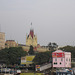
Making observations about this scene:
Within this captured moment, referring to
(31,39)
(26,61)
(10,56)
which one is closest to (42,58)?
(26,61)

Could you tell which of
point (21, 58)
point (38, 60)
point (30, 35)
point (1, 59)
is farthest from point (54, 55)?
point (30, 35)

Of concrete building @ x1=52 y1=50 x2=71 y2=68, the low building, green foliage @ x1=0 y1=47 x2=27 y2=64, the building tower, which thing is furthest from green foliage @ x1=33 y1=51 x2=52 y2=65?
the building tower

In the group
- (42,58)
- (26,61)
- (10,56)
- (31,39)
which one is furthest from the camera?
(31,39)

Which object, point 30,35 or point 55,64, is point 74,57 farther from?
point 30,35

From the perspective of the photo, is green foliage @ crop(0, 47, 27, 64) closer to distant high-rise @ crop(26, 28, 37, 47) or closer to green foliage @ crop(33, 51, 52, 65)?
green foliage @ crop(33, 51, 52, 65)

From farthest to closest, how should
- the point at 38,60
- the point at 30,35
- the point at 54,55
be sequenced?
the point at 30,35 → the point at 38,60 → the point at 54,55

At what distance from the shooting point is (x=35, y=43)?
161125 mm

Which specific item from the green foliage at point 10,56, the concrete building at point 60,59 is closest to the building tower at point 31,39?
the green foliage at point 10,56

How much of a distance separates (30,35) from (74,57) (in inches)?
3497

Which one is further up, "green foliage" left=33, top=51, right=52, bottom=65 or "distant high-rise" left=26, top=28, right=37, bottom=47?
"distant high-rise" left=26, top=28, right=37, bottom=47

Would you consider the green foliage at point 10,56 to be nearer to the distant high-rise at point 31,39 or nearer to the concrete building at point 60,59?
the concrete building at point 60,59

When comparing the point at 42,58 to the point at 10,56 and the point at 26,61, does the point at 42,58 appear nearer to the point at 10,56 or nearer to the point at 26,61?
the point at 26,61

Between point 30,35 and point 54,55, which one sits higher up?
point 30,35

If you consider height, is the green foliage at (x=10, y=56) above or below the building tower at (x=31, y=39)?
below
